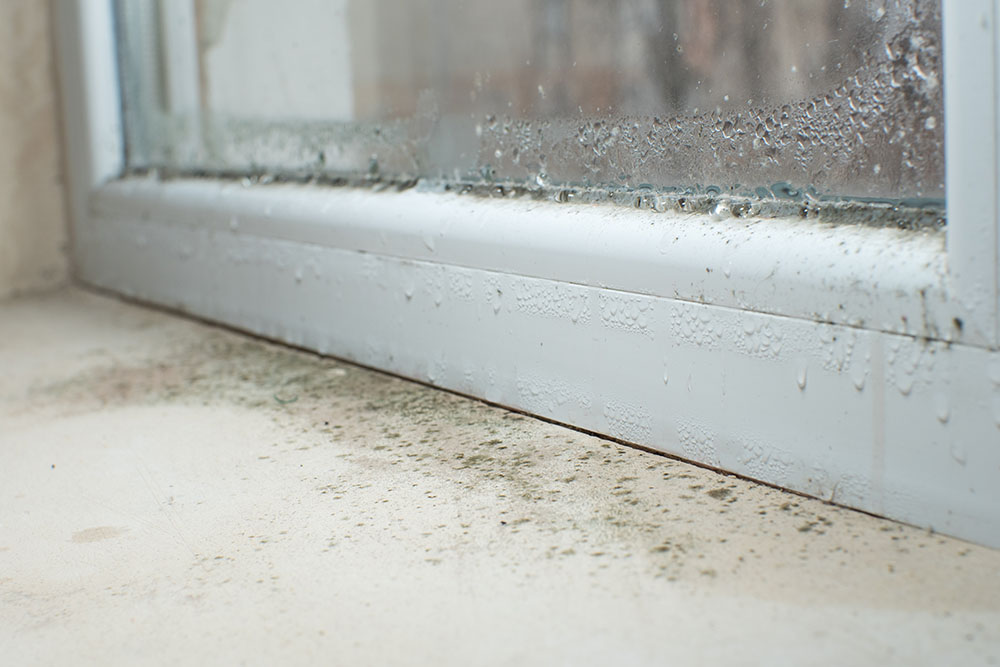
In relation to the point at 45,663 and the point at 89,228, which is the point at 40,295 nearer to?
the point at 89,228

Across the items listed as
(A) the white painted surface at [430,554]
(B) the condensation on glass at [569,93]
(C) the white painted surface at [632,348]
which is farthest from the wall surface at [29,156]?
(A) the white painted surface at [430,554]

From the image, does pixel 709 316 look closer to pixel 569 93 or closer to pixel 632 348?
pixel 632 348

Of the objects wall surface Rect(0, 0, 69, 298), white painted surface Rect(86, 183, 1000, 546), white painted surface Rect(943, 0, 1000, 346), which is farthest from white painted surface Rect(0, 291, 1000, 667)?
wall surface Rect(0, 0, 69, 298)

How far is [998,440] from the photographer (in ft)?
2.96

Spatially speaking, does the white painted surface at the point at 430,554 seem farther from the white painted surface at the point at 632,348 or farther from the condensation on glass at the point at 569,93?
the condensation on glass at the point at 569,93

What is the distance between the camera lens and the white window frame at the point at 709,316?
92cm

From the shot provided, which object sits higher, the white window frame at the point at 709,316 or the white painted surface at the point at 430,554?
the white window frame at the point at 709,316

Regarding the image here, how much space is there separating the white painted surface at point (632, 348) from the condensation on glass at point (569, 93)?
0.25 feet

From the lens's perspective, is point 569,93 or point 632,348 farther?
point 569,93

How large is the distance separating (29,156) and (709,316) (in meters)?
2.06

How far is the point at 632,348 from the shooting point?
1233 millimetres

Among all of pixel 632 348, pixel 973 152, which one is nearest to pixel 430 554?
pixel 632 348

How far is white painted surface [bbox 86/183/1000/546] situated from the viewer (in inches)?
37.5

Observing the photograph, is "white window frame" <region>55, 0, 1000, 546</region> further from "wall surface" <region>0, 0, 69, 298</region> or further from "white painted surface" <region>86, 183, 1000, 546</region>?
"wall surface" <region>0, 0, 69, 298</region>
